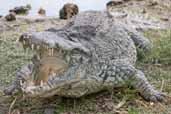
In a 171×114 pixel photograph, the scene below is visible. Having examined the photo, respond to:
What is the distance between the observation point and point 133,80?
15.1 feet

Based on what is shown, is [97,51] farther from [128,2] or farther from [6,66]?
[128,2]

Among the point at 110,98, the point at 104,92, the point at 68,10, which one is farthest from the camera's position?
the point at 68,10

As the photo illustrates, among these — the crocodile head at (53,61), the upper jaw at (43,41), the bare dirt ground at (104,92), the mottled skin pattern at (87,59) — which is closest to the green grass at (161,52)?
the bare dirt ground at (104,92)

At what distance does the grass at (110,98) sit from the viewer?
4375mm

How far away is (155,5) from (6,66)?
16.4 ft

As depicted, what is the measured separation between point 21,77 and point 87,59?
0.61 metres

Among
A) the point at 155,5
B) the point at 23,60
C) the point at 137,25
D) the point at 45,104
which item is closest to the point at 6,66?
the point at 23,60

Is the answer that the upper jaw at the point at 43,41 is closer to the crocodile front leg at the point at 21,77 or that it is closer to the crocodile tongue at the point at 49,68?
the crocodile tongue at the point at 49,68

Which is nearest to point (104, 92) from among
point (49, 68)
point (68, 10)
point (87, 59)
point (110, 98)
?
point (110, 98)

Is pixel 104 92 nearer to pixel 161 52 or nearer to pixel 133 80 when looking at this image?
pixel 133 80

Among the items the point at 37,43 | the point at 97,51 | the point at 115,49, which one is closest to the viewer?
the point at 37,43

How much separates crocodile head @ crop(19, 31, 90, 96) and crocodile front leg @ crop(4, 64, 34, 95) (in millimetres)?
87

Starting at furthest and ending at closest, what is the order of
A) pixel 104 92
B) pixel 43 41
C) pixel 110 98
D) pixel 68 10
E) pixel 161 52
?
pixel 68 10
pixel 161 52
pixel 104 92
pixel 110 98
pixel 43 41

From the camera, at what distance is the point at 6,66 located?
5.72 metres
